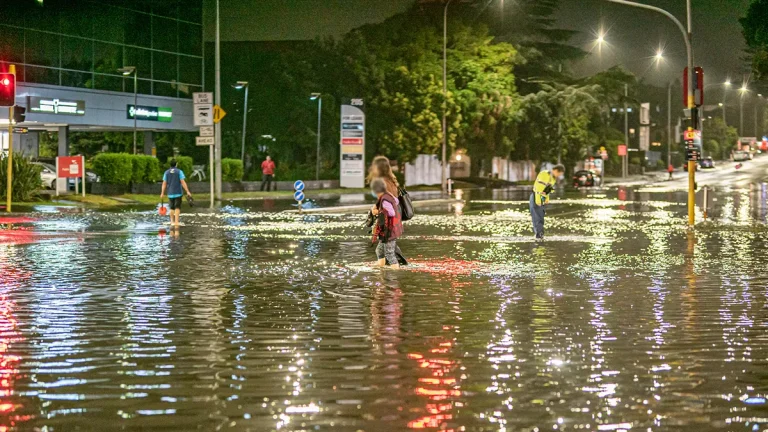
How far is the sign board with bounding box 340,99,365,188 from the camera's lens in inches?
2349

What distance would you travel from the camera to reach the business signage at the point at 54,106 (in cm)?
5728

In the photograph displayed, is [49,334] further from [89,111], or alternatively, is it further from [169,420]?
[89,111]

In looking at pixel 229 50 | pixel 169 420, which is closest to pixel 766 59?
pixel 169 420

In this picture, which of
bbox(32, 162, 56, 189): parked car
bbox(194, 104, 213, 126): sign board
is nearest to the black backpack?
bbox(194, 104, 213, 126): sign board

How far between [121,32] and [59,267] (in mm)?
50652

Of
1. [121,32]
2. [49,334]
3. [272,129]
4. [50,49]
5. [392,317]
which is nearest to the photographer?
[49,334]

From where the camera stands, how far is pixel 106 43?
6494 cm

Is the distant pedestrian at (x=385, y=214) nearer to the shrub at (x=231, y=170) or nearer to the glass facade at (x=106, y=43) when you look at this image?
the shrub at (x=231, y=170)

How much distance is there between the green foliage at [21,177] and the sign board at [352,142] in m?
21.8

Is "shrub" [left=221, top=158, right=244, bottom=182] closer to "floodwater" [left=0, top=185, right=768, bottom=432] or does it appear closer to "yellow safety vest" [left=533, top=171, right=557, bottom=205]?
"yellow safety vest" [left=533, top=171, right=557, bottom=205]

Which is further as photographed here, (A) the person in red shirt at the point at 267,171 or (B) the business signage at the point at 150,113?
(B) the business signage at the point at 150,113

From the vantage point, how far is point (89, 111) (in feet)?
203

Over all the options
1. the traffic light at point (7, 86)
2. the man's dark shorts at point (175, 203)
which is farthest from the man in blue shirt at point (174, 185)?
the traffic light at point (7, 86)

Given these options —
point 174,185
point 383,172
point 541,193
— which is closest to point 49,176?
point 174,185
